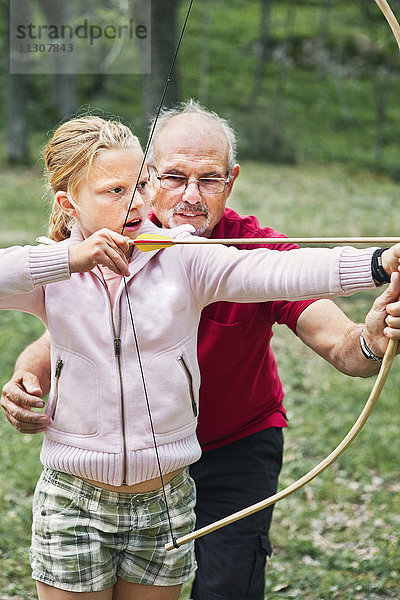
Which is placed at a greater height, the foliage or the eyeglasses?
the eyeglasses

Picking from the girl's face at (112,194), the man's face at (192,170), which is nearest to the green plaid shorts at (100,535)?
the girl's face at (112,194)

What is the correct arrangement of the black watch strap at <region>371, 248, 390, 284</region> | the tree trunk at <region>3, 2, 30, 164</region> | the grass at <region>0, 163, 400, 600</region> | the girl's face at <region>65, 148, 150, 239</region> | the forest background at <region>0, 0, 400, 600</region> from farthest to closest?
the tree trunk at <region>3, 2, 30, 164</region>
the forest background at <region>0, 0, 400, 600</region>
the grass at <region>0, 163, 400, 600</region>
the girl's face at <region>65, 148, 150, 239</region>
the black watch strap at <region>371, 248, 390, 284</region>

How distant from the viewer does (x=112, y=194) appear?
2035mm

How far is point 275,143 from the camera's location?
15.5 metres

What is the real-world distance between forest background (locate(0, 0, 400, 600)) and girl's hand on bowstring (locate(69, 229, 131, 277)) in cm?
72

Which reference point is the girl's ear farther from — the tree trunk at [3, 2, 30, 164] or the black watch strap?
the tree trunk at [3, 2, 30, 164]

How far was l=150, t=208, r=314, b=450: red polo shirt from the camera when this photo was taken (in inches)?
99.2

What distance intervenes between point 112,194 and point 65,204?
16 cm

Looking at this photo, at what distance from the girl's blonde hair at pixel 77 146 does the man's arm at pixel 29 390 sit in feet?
1.44

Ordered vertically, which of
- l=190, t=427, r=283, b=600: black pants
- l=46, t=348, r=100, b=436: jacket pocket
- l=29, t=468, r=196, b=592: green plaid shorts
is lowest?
l=190, t=427, r=283, b=600: black pants

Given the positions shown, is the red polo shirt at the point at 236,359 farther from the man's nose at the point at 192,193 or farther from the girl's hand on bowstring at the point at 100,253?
the girl's hand on bowstring at the point at 100,253

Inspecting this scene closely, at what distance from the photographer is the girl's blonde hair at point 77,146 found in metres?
2.07

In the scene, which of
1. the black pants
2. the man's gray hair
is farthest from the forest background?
the black pants

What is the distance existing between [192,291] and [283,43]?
2153cm
